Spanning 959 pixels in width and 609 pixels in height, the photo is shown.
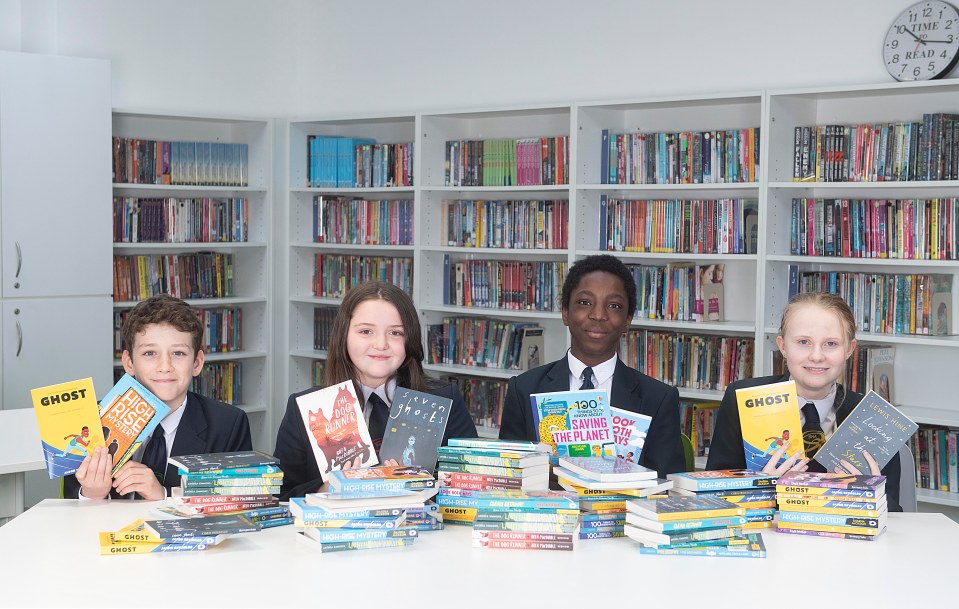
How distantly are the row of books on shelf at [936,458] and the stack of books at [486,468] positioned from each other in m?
2.49

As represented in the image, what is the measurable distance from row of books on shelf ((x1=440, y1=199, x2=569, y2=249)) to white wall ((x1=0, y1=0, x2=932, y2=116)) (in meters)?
0.57

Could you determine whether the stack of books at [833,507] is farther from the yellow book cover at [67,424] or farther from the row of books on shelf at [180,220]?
the row of books on shelf at [180,220]

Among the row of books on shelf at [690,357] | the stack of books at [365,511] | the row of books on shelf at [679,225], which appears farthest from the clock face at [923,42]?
the stack of books at [365,511]

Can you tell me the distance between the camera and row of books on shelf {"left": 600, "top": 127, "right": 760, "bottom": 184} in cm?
463

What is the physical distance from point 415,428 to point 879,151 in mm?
2680

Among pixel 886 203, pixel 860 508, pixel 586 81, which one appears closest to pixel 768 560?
pixel 860 508

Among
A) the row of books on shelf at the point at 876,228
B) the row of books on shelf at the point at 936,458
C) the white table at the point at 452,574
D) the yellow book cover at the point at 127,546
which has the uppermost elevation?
the row of books on shelf at the point at 876,228

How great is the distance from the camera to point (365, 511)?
2.21 meters

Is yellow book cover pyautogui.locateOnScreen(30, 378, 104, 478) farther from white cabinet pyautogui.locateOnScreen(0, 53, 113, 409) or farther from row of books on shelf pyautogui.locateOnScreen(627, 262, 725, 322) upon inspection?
row of books on shelf pyautogui.locateOnScreen(627, 262, 725, 322)

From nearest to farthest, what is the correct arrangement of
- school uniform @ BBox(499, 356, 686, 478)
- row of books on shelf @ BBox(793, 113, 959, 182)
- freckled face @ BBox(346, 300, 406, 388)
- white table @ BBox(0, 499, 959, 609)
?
1. white table @ BBox(0, 499, 959, 609)
2. freckled face @ BBox(346, 300, 406, 388)
3. school uniform @ BBox(499, 356, 686, 478)
4. row of books on shelf @ BBox(793, 113, 959, 182)

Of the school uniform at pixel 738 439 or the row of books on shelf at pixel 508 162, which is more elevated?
the row of books on shelf at pixel 508 162

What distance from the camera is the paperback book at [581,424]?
254 centimetres

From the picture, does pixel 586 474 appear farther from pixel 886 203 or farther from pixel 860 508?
pixel 886 203

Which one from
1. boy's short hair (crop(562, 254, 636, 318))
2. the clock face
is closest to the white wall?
the clock face
